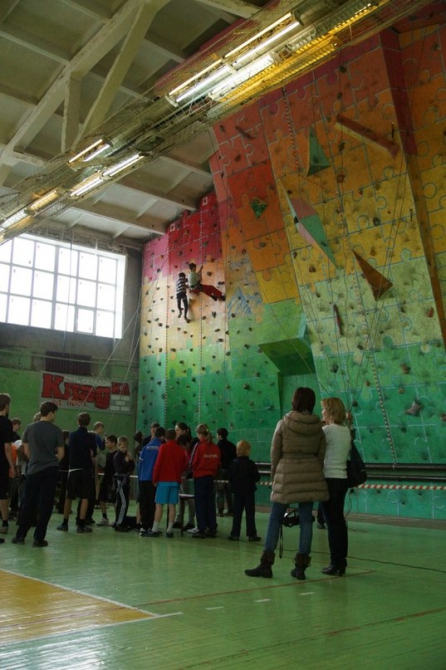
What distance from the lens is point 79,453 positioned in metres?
8.09

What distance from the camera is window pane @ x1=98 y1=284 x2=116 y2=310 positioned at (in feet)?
61.5

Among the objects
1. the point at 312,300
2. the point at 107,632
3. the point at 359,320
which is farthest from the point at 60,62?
the point at 107,632

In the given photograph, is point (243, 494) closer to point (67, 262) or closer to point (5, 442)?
point (5, 442)

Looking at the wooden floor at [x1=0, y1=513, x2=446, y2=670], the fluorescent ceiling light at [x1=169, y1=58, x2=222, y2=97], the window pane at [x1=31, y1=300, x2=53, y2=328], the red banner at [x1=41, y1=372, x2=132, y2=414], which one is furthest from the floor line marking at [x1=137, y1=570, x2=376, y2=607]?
the window pane at [x1=31, y1=300, x2=53, y2=328]

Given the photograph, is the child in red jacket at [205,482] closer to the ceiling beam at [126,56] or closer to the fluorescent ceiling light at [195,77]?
the fluorescent ceiling light at [195,77]

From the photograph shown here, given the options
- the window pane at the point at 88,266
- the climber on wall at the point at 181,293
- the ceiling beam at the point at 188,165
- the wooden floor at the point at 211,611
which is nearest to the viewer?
the wooden floor at the point at 211,611

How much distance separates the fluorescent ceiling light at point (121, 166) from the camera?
9961 millimetres

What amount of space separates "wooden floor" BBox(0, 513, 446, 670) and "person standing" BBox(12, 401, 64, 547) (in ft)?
1.13

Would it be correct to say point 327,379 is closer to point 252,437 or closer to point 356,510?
point 356,510

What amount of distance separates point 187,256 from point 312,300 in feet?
22.4

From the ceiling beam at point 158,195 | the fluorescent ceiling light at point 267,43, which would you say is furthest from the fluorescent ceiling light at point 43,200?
the fluorescent ceiling light at point 267,43

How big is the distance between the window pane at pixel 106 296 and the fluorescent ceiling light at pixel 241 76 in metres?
A: 11.1

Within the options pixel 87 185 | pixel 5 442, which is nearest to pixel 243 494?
pixel 5 442

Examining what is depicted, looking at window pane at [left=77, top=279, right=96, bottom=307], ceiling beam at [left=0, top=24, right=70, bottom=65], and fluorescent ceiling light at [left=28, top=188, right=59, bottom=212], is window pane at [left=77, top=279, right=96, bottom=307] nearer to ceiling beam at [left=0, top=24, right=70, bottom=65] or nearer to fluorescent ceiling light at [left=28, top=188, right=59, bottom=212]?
fluorescent ceiling light at [left=28, top=188, right=59, bottom=212]
